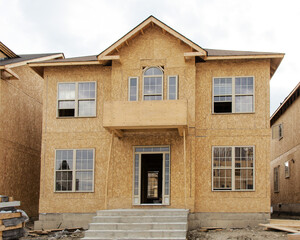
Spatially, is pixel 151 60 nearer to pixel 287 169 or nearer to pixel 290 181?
pixel 290 181

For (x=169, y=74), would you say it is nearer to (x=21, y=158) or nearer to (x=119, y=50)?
(x=119, y=50)

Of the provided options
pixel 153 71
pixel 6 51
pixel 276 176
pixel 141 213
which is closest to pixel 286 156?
pixel 276 176

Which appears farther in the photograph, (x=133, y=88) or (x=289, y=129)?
(x=289, y=129)

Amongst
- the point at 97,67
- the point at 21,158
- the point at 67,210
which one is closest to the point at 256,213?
the point at 67,210

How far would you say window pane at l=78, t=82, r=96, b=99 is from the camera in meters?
21.4

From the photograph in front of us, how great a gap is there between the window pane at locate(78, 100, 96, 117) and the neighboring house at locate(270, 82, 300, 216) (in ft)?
34.8

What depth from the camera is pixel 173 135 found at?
20.3 meters

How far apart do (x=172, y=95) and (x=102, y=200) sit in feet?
17.8

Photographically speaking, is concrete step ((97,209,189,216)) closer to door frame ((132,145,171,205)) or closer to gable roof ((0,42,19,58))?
door frame ((132,145,171,205))

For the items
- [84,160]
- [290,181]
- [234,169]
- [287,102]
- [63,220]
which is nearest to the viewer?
[234,169]

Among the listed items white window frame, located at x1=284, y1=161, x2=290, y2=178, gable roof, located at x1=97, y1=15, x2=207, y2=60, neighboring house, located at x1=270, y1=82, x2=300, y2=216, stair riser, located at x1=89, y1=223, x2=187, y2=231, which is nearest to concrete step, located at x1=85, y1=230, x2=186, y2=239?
stair riser, located at x1=89, y1=223, x2=187, y2=231

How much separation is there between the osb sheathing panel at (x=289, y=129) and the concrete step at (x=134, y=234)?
39.4 feet

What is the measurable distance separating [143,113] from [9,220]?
6.72 metres

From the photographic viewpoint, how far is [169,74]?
20.5 m
